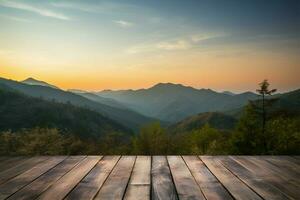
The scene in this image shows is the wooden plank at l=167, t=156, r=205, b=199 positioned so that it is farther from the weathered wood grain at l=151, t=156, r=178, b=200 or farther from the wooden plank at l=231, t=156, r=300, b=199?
the wooden plank at l=231, t=156, r=300, b=199

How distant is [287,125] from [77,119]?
8144 cm

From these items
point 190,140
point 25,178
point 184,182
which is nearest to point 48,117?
point 190,140

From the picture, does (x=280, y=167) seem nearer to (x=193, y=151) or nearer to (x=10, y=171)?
(x=10, y=171)

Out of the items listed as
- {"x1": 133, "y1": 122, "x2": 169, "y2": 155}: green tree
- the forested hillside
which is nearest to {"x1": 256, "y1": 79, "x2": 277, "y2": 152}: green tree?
{"x1": 133, "y1": 122, "x2": 169, "y2": 155}: green tree

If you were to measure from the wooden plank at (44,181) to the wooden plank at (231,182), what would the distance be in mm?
1663

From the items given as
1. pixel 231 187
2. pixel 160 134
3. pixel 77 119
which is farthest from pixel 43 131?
pixel 77 119

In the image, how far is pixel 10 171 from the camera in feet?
11.4

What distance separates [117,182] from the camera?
2.94m

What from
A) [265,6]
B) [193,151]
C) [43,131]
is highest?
[265,6]

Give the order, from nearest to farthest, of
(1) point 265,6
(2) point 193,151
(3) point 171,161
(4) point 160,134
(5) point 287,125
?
1. (3) point 171,161
2. (1) point 265,6
3. (5) point 287,125
4. (2) point 193,151
5. (4) point 160,134

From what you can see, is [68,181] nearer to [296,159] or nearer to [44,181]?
[44,181]

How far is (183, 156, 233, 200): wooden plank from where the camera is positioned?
252cm

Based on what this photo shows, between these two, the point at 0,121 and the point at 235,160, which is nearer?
the point at 235,160

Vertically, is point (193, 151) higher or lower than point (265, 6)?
lower
